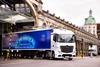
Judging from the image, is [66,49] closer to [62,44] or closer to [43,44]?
[62,44]

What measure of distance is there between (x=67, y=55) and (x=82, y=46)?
6525cm

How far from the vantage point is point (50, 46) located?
3872cm

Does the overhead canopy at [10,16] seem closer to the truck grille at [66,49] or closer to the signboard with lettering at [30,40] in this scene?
the signboard with lettering at [30,40]

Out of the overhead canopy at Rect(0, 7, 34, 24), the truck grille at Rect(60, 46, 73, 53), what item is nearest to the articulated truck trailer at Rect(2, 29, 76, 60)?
the truck grille at Rect(60, 46, 73, 53)

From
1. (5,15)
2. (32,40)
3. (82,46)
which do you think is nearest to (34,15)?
(5,15)

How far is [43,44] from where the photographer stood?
39.8 m

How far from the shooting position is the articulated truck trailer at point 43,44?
37719mm

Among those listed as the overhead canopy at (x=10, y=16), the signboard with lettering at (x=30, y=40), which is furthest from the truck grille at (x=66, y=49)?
the overhead canopy at (x=10, y=16)

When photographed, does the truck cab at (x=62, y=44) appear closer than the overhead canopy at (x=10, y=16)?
Yes

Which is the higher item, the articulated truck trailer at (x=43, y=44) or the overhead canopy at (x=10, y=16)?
the overhead canopy at (x=10, y=16)

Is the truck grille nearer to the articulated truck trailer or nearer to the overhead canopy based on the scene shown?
the articulated truck trailer

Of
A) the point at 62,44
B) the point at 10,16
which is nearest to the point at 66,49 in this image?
the point at 62,44

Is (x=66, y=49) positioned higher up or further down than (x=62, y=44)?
further down

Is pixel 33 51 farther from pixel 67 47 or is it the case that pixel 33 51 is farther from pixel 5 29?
pixel 5 29
